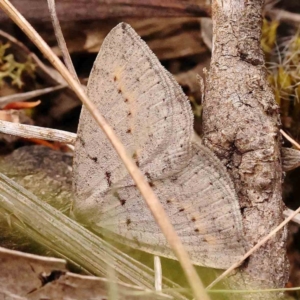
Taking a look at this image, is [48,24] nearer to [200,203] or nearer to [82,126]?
[82,126]

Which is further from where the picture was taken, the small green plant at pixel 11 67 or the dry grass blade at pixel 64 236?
the small green plant at pixel 11 67

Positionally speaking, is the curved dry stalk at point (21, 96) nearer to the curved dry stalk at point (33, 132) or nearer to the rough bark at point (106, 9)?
the rough bark at point (106, 9)

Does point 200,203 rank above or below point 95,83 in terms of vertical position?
below

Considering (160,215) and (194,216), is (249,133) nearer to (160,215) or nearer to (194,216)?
(194,216)

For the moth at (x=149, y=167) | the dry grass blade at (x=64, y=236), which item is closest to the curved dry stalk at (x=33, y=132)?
the moth at (x=149, y=167)

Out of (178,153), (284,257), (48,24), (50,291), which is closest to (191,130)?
(178,153)

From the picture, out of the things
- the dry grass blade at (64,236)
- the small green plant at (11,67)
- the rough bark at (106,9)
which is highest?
the rough bark at (106,9)

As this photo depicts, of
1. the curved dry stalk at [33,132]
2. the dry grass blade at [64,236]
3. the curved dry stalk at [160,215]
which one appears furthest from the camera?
the curved dry stalk at [33,132]
